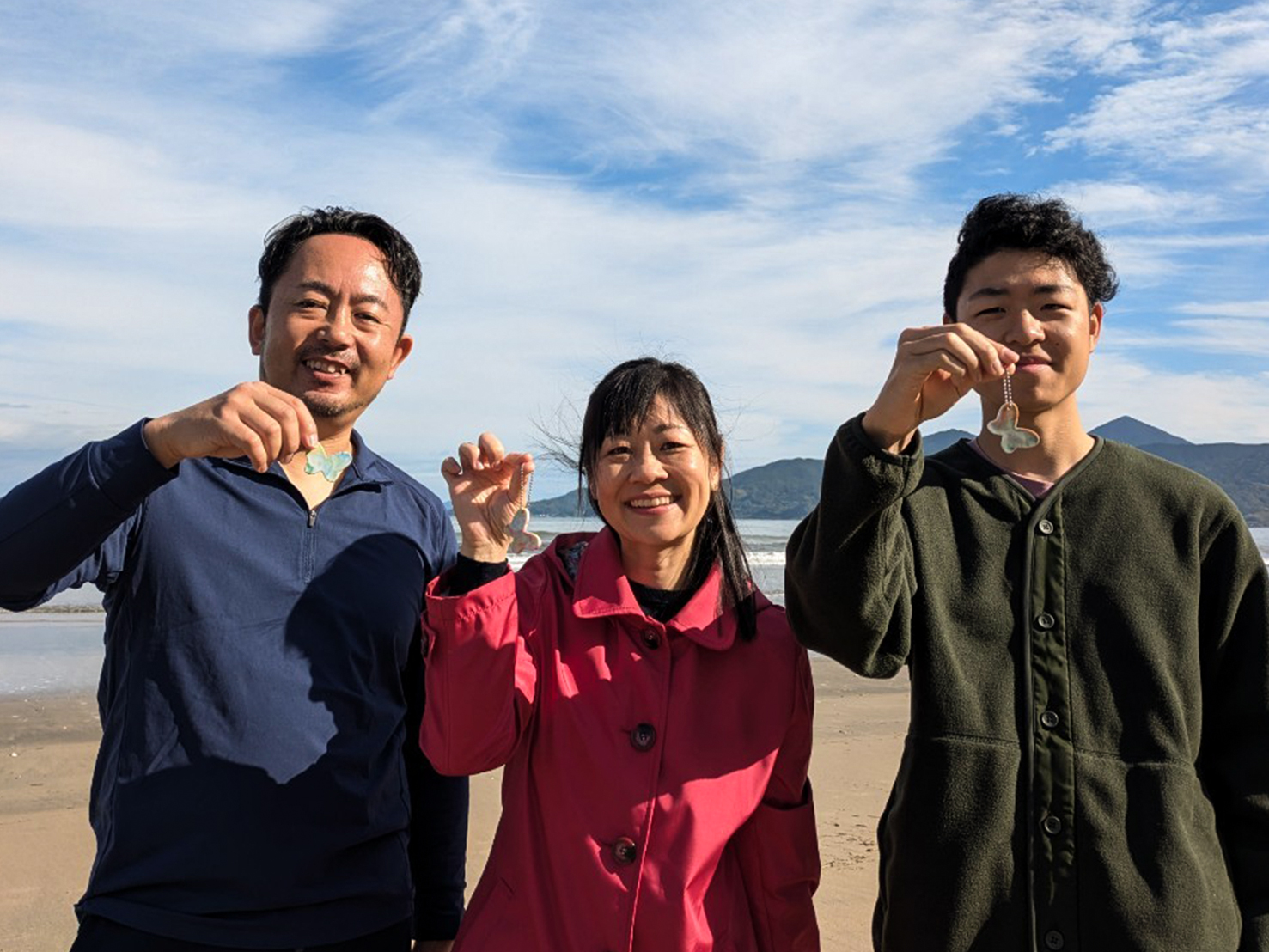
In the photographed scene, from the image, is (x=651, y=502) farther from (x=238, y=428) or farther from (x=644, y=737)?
(x=238, y=428)

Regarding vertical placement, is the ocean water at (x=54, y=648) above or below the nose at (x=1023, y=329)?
below

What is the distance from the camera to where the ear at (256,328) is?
Result: 3.04m

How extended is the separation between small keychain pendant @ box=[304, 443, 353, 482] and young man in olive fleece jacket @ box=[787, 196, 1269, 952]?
120cm

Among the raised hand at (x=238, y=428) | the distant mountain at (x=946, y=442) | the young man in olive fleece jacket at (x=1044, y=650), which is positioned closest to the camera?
the raised hand at (x=238, y=428)

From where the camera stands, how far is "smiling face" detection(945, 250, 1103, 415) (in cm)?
270

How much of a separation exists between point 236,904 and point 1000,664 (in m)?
1.72

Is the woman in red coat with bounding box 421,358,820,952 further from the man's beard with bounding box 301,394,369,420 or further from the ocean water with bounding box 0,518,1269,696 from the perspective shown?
the ocean water with bounding box 0,518,1269,696

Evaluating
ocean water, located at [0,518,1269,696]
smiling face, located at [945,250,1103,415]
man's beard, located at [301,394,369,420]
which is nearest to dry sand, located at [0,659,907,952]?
ocean water, located at [0,518,1269,696]

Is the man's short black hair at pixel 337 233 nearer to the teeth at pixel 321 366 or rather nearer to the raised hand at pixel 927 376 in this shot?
the teeth at pixel 321 366

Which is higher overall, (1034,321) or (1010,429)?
(1034,321)

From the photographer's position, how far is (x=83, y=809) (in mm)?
7238

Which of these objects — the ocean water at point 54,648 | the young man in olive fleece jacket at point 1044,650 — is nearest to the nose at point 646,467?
the young man in olive fleece jacket at point 1044,650

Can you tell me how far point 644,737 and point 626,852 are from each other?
9.9 inches

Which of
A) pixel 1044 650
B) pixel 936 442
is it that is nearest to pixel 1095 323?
pixel 1044 650
